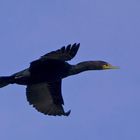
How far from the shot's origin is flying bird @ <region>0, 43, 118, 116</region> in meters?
38.7

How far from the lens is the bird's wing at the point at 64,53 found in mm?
38875

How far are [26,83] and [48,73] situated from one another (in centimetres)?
63

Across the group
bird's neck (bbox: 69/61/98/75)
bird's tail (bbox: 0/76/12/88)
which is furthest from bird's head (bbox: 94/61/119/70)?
bird's tail (bbox: 0/76/12/88)

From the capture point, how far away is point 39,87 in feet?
130

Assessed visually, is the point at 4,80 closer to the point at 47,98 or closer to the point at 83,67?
the point at 47,98

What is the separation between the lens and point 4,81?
128 ft

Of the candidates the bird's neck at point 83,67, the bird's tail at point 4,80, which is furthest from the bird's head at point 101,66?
the bird's tail at point 4,80

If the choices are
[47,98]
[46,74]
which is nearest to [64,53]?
[46,74]

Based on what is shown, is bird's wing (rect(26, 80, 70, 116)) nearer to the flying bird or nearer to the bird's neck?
the flying bird

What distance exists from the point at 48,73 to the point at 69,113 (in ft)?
4.28

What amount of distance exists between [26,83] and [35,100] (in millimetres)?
757

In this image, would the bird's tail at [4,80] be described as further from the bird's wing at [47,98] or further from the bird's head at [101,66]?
the bird's head at [101,66]

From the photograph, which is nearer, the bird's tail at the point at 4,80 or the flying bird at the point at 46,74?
the flying bird at the point at 46,74

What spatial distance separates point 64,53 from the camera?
39.0m
